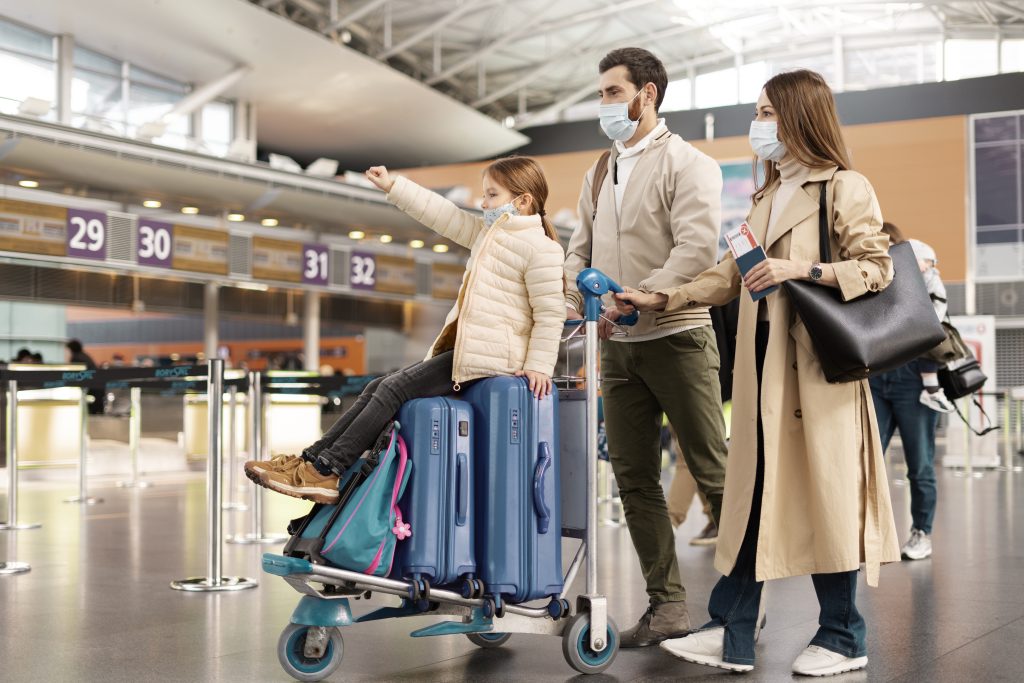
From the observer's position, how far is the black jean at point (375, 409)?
2635 mm

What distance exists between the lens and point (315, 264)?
1788cm

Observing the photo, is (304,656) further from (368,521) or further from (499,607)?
(499,607)

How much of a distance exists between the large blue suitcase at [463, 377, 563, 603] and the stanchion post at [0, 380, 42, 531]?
14.0 feet

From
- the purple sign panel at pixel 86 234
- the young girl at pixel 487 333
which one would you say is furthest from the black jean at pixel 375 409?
the purple sign panel at pixel 86 234

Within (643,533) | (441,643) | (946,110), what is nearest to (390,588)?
(441,643)

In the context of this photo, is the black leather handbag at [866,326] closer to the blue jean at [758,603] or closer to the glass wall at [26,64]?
the blue jean at [758,603]

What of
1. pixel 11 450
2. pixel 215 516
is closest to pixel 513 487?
pixel 215 516

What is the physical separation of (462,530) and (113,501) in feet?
22.0

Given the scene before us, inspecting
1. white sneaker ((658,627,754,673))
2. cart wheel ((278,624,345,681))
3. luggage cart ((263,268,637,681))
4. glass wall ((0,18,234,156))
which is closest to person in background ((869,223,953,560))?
white sneaker ((658,627,754,673))

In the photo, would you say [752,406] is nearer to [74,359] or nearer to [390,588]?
[390,588]

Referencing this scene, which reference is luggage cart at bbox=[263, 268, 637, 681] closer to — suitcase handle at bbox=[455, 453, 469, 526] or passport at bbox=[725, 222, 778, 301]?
suitcase handle at bbox=[455, 453, 469, 526]

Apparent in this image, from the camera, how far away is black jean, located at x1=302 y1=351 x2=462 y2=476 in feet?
8.64

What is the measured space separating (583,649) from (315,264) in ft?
51.3

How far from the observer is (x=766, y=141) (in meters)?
2.88
